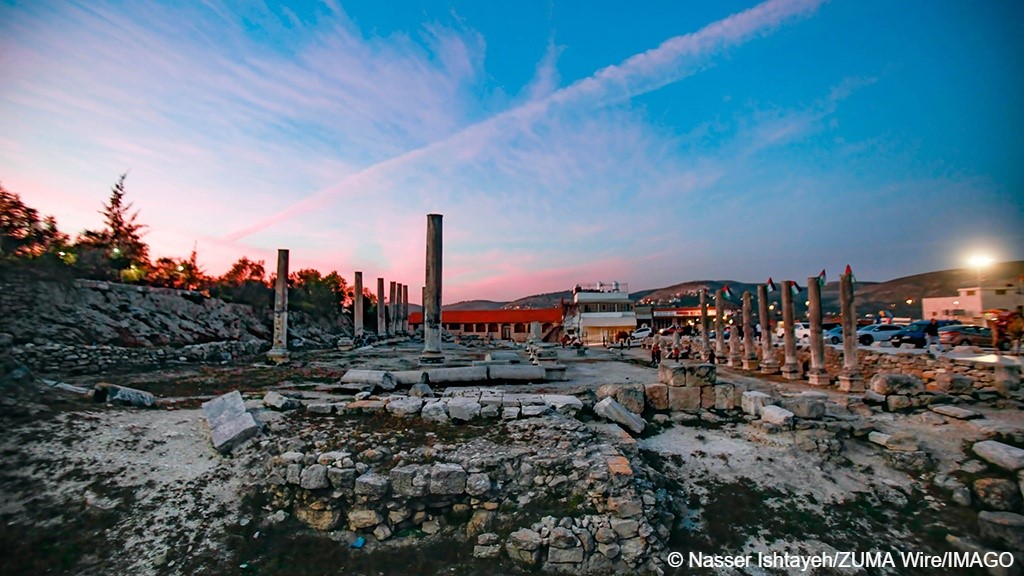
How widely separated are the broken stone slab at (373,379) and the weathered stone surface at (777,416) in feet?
30.2

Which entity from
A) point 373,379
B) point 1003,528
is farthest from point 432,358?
point 1003,528

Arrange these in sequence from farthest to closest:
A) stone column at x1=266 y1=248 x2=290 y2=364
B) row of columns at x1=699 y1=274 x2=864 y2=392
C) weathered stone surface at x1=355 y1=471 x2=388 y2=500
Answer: stone column at x1=266 y1=248 x2=290 y2=364 → row of columns at x1=699 y1=274 x2=864 y2=392 → weathered stone surface at x1=355 y1=471 x2=388 y2=500

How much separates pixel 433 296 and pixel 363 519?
9617mm

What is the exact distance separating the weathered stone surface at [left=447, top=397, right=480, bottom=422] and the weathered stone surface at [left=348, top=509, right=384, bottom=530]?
2.43 m

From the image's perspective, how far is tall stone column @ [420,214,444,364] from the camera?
49.2 feet

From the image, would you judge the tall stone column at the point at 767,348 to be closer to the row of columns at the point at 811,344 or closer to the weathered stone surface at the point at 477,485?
the row of columns at the point at 811,344

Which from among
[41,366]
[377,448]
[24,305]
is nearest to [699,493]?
[377,448]

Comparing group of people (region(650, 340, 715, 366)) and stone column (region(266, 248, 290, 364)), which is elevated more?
stone column (region(266, 248, 290, 364))

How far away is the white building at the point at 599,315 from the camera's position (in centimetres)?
4647

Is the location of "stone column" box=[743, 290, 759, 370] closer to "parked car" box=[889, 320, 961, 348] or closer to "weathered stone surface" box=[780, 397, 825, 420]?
"parked car" box=[889, 320, 961, 348]

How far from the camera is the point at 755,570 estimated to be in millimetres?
6125

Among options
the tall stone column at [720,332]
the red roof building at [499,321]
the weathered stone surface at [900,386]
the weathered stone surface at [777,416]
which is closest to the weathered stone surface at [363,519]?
the weathered stone surface at [777,416]

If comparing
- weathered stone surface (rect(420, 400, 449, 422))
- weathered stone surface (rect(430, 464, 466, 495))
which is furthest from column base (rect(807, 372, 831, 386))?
weathered stone surface (rect(430, 464, 466, 495))

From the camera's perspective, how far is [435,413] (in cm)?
851
